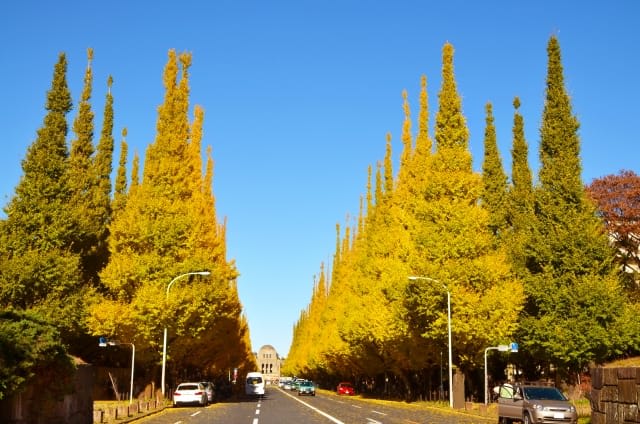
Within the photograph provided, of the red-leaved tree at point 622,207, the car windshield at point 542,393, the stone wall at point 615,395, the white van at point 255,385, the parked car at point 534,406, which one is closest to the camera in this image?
the stone wall at point 615,395

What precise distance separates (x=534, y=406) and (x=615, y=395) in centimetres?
587

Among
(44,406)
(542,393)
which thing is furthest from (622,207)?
(44,406)

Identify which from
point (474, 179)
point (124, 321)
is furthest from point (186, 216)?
point (474, 179)

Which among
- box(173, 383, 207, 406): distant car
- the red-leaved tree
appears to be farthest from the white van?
the red-leaved tree

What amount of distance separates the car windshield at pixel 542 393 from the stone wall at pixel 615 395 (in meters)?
5.12

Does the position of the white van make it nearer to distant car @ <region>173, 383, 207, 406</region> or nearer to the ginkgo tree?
the ginkgo tree

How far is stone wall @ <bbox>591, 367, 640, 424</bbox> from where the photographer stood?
1487 centimetres

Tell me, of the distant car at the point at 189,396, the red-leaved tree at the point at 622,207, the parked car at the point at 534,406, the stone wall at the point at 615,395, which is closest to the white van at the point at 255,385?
the distant car at the point at 189,396

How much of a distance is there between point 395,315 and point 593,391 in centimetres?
2543

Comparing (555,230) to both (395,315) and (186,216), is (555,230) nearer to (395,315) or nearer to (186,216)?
(395,315)

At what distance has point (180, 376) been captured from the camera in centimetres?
6303

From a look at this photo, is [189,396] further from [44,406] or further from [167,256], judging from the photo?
[44,406]

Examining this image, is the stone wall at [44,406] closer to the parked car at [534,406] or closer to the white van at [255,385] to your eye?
the parked car at [534,406]

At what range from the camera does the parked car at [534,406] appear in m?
21.2
